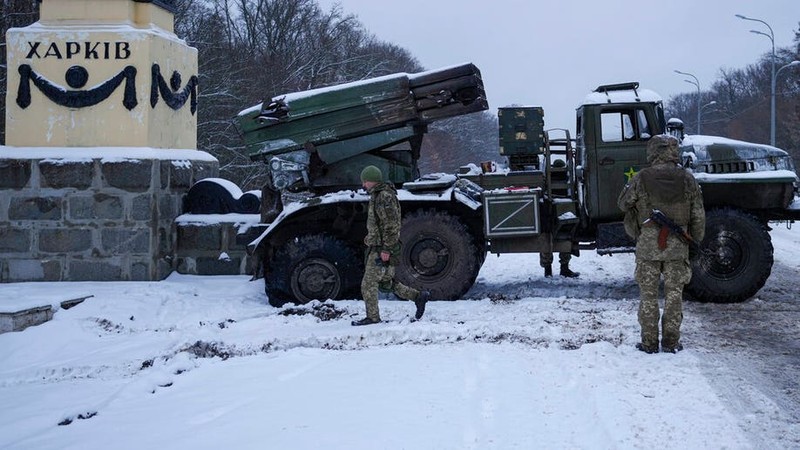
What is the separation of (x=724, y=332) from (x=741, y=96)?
222 ft

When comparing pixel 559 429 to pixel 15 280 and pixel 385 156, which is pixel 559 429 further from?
pixel 15 280

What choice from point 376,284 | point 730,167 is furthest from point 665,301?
point 730,167

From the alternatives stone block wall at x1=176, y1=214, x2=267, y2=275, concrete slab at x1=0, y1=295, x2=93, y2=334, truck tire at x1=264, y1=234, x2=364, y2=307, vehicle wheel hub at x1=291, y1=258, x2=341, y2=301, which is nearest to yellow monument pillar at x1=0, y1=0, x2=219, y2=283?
stone block wall at x1=176, y1=214, x2=267, y2=275

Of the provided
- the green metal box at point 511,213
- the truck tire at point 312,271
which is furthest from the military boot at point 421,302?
the green metal box at point 511,213

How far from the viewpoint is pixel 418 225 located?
365 inches

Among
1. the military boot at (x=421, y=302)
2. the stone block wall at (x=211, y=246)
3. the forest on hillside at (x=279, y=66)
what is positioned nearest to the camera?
the military boot at (x=421, y=302)

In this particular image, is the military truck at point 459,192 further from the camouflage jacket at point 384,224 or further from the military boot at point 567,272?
the military boot at point 567,272

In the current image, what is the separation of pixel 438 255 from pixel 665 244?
322cm

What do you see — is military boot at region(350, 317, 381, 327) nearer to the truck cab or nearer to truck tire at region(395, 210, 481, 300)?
truck tire at region(395, 210, 481, 300)

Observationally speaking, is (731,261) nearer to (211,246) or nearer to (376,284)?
(376,284)

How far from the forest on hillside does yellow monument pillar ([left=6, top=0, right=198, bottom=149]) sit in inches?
54.3

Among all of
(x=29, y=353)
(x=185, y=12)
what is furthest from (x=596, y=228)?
(x=185, y=12)

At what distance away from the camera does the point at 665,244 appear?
6547 millimetres

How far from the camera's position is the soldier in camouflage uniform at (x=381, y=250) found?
782cm
